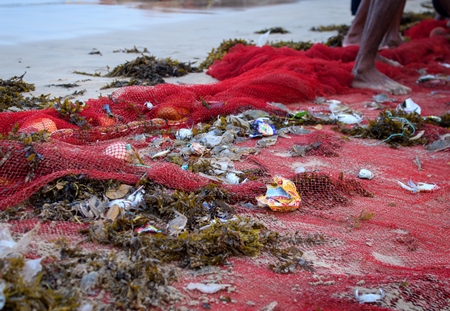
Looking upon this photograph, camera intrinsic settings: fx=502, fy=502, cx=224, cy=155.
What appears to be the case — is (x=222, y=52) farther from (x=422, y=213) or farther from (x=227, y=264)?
(x=227, y=264)

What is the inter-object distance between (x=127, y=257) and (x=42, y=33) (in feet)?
22.4

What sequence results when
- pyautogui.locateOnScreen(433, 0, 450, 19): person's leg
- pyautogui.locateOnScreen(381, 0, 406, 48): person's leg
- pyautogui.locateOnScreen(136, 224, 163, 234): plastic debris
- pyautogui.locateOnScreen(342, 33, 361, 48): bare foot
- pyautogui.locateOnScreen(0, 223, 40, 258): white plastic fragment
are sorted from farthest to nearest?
pyautogui.locateOnScreen(433, 0, 450, 19): person's leg < pyautogui.locateOnScreen(381, 0, 406, 48): person's leg < pyautogui.locateOnScreen(342, 33, 361, 48): bare foot < pyautogui.locateOnScreen(136, 224, 163, 234): plastic debris < pyautogui.locateOnScreen(0, 223, 40, 258): white plastic fragment

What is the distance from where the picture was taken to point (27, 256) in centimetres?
194

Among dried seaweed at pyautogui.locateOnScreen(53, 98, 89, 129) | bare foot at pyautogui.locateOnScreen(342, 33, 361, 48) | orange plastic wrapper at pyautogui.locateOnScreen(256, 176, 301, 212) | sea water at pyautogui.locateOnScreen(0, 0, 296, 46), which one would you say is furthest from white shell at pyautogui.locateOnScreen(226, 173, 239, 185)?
sea water at pyautogui.locateOnScreen(0, 0, 296, 46)

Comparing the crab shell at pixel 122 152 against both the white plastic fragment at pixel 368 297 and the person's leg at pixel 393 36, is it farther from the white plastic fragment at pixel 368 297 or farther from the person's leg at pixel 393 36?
the person's leg at pixel 393 36

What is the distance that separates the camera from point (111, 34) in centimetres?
834

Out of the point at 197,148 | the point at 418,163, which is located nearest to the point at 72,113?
the point at 197,148

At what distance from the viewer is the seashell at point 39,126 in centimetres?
321

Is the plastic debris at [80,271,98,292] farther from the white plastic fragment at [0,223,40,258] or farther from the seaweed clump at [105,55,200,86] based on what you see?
the seaweed clump at [105,55,200,86]

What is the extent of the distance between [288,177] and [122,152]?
1.00m

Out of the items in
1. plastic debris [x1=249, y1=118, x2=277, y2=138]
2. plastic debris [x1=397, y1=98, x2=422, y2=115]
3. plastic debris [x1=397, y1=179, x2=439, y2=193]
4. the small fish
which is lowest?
the small fish

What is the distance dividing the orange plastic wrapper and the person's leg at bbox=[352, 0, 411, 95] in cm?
315

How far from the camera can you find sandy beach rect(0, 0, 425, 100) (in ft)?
18.2

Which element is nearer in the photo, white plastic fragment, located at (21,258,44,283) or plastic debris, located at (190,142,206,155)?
white plastic fragment, located at (21,258,44,283)
